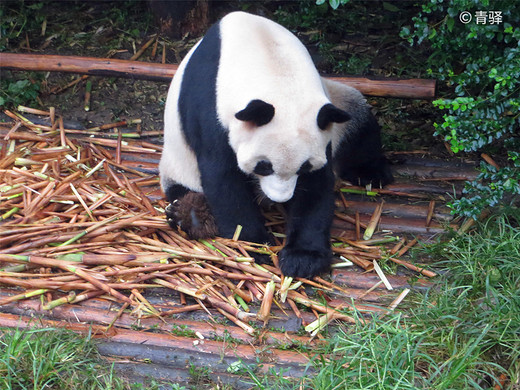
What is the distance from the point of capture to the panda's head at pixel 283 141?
3646mm

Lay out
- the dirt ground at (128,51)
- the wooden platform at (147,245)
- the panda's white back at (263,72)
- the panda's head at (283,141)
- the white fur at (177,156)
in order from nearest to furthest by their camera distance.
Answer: the wooden platform at (147,245), the panda's head at (283,141), the panda's white back at (263,72), the white fur at (177,156), the dirt ground at (128,51)

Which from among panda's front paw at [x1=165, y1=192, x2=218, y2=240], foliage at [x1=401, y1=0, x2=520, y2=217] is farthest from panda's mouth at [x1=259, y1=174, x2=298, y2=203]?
foliage at [x1=401, y1=0, x2=520, y2=217]

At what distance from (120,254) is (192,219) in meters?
0.51

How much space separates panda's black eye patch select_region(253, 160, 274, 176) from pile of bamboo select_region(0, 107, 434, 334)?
0.59 m

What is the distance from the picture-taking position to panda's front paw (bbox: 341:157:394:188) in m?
4.96

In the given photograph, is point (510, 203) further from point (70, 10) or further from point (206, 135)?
point (70, 10)

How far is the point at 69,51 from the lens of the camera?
653 cm

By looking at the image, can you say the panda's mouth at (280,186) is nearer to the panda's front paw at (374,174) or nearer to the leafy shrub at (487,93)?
the leafy shrub at (487,93)

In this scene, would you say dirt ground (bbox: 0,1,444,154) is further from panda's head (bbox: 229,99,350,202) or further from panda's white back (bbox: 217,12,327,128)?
panda's head (bbox: 229,99,350,202)

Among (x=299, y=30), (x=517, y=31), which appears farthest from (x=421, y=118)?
(x=517, y=31)

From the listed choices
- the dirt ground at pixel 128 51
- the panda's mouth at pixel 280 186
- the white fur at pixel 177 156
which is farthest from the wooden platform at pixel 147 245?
the panda's mouth at pixel 280 186

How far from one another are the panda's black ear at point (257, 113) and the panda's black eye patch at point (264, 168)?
229 mm

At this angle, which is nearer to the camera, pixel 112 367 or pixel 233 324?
pixel 112 367

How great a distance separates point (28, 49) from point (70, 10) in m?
0.68
